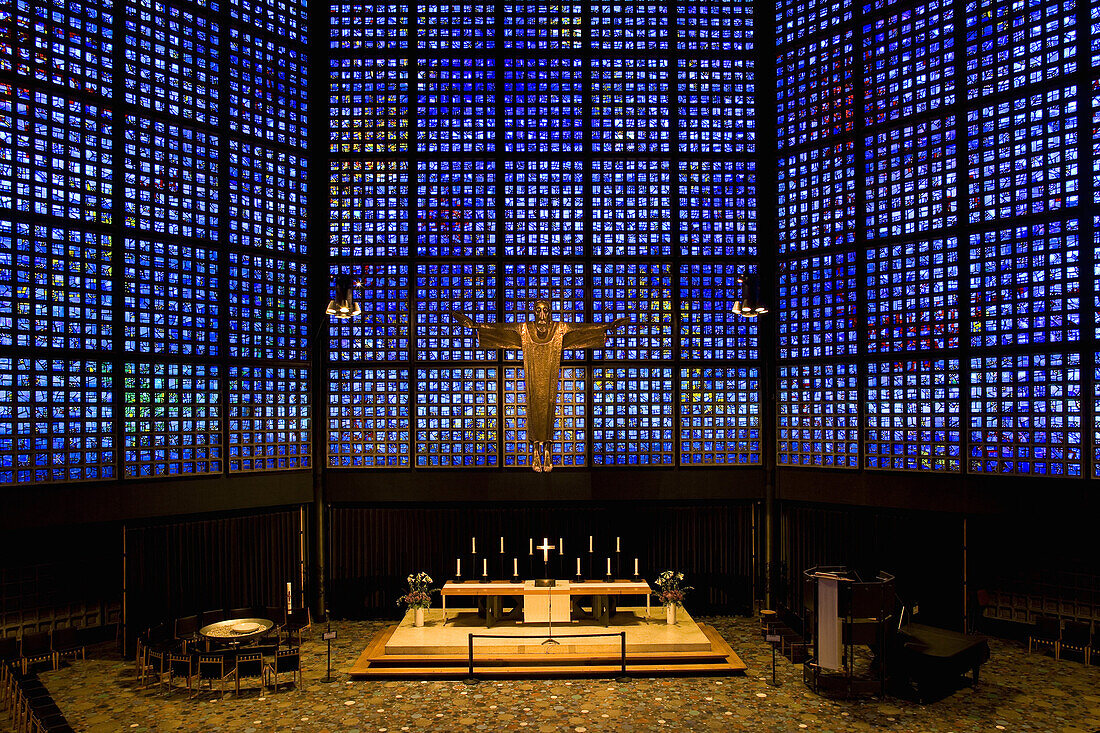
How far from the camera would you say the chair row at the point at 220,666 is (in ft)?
41.4

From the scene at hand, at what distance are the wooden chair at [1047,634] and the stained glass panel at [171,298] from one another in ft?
54.5

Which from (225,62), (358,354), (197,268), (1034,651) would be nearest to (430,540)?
(358,354)

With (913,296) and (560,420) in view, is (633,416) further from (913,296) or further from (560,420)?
(913,296)

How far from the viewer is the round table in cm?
1327

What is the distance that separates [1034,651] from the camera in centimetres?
1455

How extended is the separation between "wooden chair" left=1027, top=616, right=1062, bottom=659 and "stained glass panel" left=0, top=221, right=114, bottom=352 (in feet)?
58.8

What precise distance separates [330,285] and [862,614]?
12.4m

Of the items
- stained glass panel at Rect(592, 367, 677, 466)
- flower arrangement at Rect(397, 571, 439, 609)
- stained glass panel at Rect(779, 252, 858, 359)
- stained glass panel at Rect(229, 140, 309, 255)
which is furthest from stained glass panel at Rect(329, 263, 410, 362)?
stained glass panel at Rect(779, 252, 858, 359)

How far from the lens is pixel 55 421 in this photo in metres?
→ 13.8

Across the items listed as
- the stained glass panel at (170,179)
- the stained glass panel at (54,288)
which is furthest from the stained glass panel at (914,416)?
the stained glass panel at (54,288)

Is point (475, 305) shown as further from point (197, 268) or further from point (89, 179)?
point (89, 179)

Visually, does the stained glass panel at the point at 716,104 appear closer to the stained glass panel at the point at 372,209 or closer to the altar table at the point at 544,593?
the stained glass panel at the point at 372,209

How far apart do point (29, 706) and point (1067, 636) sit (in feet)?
54.0

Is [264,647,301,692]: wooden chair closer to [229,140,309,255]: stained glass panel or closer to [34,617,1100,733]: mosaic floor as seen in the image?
[34,617,1100,733]: mosaic floor
